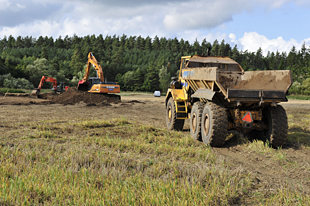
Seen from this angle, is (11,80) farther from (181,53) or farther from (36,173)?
(181,53)

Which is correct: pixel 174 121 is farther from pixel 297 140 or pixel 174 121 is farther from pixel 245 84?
pixel 297 140

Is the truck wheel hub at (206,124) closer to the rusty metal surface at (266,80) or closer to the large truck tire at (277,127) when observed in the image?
the rusty metal surface at (266,80)

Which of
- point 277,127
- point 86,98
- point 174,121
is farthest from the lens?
point 86,98

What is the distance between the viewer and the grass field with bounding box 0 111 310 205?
394 centimetres

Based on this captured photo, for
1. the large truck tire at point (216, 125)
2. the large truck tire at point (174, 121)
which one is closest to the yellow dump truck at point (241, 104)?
the large truck tire at point (216, 125)

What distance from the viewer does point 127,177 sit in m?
4.77

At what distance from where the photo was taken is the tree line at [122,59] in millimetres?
75938

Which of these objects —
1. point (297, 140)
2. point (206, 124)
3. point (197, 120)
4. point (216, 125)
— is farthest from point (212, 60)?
point (297, 140)

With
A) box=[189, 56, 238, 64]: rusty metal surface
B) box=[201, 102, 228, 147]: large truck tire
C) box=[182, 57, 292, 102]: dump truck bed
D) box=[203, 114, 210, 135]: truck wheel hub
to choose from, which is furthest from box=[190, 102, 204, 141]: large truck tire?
box=[189, 56, 238, 64]: rusty metal surface

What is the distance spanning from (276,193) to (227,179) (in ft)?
2.55

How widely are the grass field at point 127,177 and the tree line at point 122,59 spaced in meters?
54.6

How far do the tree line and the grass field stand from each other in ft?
179

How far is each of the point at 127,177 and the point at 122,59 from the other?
459ft

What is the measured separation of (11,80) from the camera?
185ft
